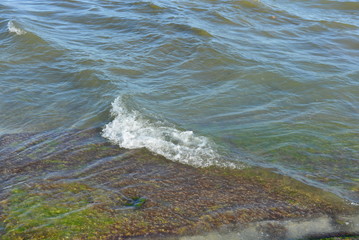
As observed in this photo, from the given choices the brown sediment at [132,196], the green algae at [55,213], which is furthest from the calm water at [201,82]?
the green algae at [55,213]

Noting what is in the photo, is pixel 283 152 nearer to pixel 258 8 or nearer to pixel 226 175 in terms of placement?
pixel 226 175

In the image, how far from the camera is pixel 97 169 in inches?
289

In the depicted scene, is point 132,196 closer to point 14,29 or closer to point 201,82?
point 201,82

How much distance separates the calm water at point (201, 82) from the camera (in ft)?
27.1

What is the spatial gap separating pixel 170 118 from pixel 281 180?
11.5 feet

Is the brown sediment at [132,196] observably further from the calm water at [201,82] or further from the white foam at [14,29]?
the white foam at [14,29]

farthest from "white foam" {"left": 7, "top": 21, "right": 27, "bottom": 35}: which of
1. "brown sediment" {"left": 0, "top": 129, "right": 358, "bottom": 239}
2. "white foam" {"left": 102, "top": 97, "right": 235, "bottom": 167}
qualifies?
"brown sediment" {"left": 0, "top": 129, "right": 358, "bottom": 239}

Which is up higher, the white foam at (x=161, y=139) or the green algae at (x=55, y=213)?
the white foam at (x=161, y=139)

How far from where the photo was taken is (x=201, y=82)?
11.8 metres

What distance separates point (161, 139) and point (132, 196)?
2173 millimetres

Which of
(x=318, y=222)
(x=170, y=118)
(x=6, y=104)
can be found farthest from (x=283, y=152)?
(x=6, y=104)

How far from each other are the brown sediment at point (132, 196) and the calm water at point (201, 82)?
1.69ft

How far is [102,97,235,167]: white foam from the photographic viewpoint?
Result: 7.77 metres

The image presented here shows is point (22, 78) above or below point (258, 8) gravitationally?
below
